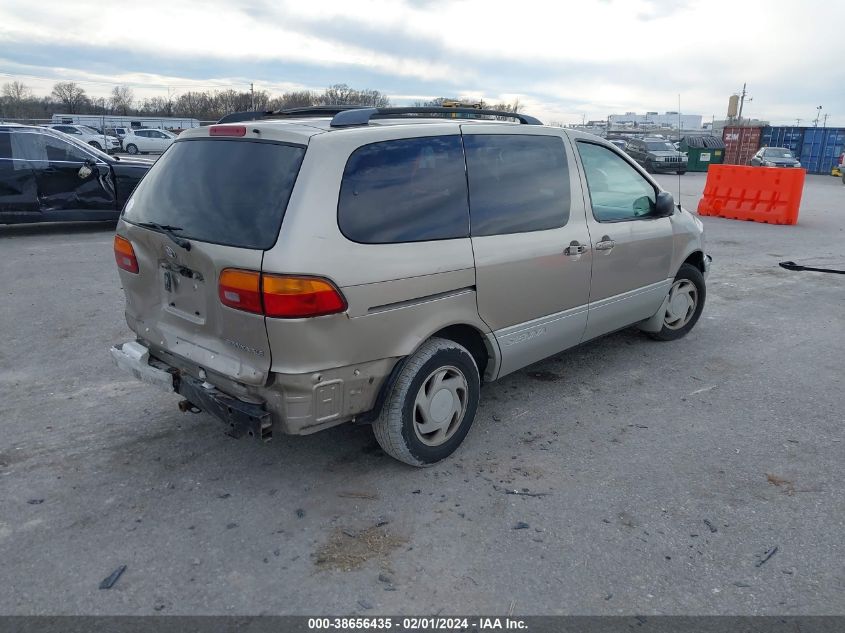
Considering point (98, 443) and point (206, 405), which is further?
point (98, 443)

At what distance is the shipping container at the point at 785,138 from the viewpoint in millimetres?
35969

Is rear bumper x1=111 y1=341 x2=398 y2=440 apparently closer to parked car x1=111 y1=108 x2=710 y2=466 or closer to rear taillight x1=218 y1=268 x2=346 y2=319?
parked car x1=111 y1=108 x2=710 y2=466

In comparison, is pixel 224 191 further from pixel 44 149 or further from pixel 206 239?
pixel 44 149

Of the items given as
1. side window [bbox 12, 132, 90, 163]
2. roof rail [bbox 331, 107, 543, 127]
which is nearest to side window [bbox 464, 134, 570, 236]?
roof rail [bbox 331, 107, 543, 127]

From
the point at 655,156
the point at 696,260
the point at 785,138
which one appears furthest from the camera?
the point at 785,138

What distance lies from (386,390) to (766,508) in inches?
80.3

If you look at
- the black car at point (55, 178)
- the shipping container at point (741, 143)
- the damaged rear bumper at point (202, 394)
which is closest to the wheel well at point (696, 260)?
the damaged rear bumper at point (202, 394)

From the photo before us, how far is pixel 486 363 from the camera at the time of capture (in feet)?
13.2

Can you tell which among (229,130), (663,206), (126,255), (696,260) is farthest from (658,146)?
(126,255)

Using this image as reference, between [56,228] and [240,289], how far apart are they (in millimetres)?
10676

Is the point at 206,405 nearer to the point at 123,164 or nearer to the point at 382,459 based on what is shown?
the point at 382,459

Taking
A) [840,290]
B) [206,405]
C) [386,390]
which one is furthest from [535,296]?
[840,290]

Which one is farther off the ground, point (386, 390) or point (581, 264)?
point (581, 264)

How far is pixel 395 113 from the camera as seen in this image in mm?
3754
